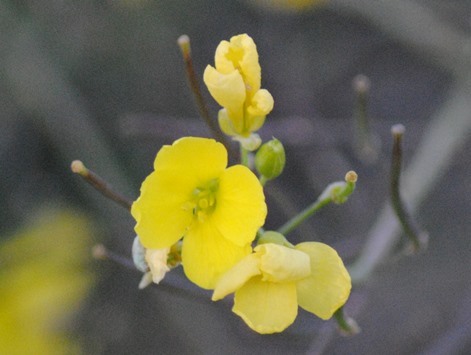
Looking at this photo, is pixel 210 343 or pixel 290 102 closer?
pixel 210 343

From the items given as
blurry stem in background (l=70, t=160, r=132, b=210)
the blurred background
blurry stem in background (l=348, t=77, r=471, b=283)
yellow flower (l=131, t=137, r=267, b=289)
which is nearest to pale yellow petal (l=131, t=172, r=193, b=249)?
yellow flower (l=131, t=137, r=267, b=289)

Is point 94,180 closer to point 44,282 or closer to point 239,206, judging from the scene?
point 239,206

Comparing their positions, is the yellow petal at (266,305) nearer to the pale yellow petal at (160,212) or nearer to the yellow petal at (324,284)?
the yellow petal at (324,284)

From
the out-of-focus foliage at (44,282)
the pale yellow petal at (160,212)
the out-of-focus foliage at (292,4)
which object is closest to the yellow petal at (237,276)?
the pale yellow petal at (160,212)

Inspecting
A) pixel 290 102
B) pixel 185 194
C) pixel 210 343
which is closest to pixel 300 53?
pixel 290 102

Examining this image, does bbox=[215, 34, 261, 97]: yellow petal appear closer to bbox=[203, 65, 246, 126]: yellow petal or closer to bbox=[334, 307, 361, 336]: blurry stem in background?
bbox=[203, 65, 246, 126]: yellow petal

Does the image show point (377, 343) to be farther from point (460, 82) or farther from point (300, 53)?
point (300, 53)
